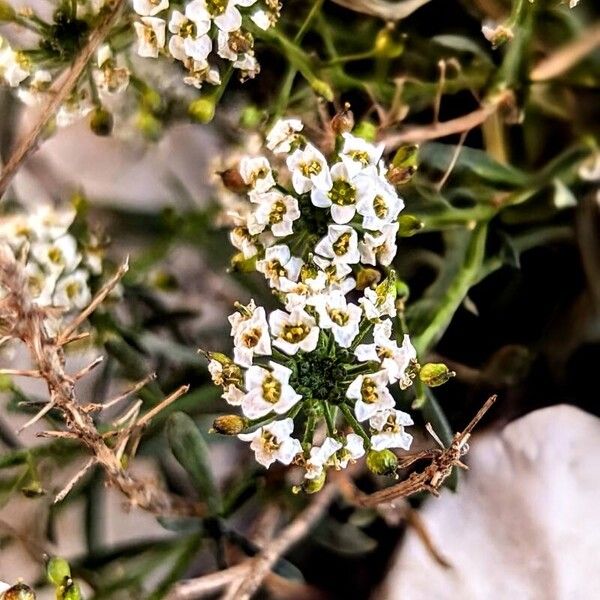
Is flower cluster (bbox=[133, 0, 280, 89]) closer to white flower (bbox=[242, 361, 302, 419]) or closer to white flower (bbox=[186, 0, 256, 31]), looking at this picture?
white flower (bbox=[186, 0, 256, 31])

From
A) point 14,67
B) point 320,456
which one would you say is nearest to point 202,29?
point 14,67

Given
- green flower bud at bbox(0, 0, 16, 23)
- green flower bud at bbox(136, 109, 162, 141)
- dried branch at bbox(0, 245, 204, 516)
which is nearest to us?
dried branch at bbox(0, 245, 204, 516)

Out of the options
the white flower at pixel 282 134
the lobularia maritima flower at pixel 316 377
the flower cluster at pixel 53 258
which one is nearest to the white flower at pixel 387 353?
the lobularia maritima flower at pixel 316 377

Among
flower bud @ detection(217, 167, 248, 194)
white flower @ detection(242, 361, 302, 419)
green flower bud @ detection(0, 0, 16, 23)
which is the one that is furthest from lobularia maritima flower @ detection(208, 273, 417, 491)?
green flower bud @ detection(0, 0, 16, 23)

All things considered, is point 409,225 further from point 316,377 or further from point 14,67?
point 14,67

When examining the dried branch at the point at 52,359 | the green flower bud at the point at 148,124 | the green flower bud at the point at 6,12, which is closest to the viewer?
the dried branch at the point at 52,359

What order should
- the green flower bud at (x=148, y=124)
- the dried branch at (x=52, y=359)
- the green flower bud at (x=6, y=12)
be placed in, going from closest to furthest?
1. the dried branch at (x=52, y=359)
2. the green flower bud at (x=6, y=12)
3. the green flower bud at (x=148, y=124)

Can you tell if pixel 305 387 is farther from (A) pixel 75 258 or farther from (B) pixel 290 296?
(A) pixel 75 258

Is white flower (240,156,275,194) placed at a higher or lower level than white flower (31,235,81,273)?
higher

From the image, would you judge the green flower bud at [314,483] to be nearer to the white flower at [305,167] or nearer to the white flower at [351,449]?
the white flower at [351,449]
